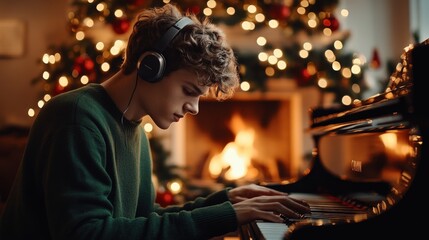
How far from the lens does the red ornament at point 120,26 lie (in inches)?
141

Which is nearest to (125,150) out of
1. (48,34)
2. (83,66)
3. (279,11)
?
(83,66)

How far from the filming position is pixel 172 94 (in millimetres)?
1327

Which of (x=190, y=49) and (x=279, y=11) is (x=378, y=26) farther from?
(x=190, y=49)

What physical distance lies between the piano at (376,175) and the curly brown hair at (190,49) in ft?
1.04

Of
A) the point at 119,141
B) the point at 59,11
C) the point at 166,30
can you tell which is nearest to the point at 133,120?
the point at 119,141

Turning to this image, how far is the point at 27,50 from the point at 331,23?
2362mm

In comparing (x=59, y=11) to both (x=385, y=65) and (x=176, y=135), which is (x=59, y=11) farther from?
(x=385, y=65)

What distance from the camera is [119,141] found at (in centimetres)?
137

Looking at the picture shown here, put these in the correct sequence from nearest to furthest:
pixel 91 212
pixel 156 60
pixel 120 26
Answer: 1. pixel 91 212
2. pixel 156 60
3. pixel 120 26

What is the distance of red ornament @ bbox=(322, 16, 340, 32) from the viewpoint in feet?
12.4

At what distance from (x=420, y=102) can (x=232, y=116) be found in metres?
3.58

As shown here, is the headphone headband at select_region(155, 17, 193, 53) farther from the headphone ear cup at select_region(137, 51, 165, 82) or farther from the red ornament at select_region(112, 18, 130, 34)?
the red ornament at select_region(112, 18, 130, 34)

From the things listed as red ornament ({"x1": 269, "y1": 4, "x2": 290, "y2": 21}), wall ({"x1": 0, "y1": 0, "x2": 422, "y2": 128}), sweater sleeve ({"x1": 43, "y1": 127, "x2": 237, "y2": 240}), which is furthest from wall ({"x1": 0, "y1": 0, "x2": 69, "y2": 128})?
sweater sleeve ({"x1": 43, "y1": 127, "x2": 237, "y2": 240})

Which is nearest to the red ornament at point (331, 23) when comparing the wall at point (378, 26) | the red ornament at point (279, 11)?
the red ornament at point (279, 11)
